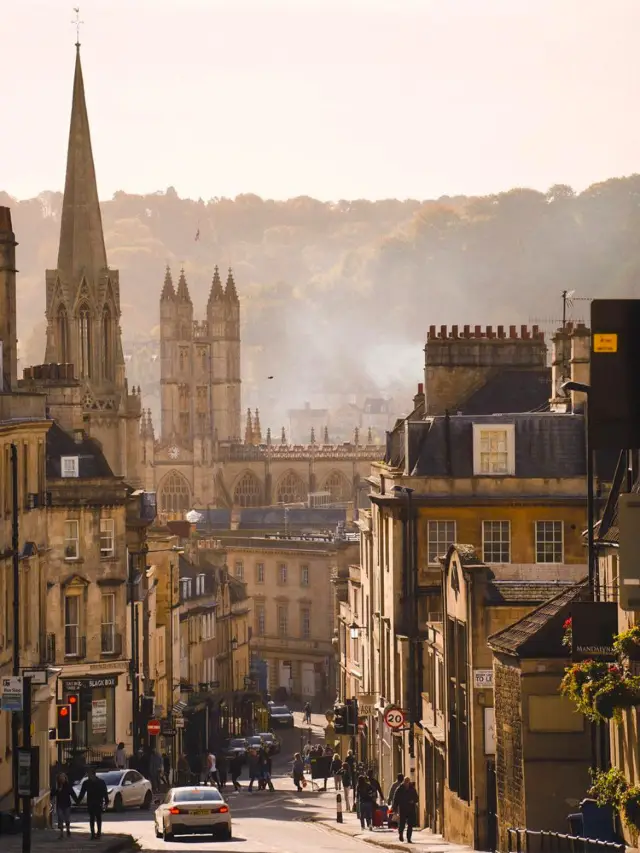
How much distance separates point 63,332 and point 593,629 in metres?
96.6

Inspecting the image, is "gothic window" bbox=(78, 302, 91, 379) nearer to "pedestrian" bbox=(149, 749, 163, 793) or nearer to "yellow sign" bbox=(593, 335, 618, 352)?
"pedestrian" bbox=(149, 749, 163, 793)

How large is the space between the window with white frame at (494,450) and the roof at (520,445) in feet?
0.49

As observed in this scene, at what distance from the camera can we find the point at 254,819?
53.0 m

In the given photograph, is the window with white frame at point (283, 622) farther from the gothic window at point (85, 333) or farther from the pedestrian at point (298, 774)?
the pedestrian at point (298, 774)

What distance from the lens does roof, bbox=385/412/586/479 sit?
55.7 meters

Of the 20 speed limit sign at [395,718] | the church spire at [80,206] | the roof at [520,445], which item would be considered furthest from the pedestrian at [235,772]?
the church spire at [80,206]

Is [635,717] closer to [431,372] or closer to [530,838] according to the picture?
[530,838]

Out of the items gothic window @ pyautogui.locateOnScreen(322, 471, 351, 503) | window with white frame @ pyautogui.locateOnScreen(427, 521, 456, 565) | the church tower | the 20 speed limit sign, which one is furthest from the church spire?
the 20 speed limit sign

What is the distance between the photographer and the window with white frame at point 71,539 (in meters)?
66.4

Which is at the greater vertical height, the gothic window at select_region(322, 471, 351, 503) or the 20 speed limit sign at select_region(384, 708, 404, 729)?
the gothic window at select_region(322, 471, 351, 503)

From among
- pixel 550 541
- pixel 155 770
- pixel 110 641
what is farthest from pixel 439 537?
pixel 155 770

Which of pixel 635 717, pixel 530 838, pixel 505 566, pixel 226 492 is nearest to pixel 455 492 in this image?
pixel 505 566

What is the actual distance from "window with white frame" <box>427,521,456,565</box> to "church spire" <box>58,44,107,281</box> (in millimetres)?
70494

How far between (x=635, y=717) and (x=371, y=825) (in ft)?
67.4
